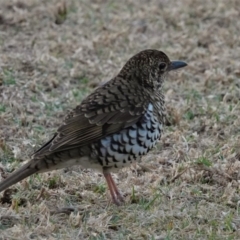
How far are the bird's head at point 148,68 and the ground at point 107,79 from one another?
2.58 feet

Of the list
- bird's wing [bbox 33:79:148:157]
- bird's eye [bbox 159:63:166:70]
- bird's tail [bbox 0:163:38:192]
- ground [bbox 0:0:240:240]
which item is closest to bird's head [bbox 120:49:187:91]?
bird's eye [bbox 159:63:166:70]

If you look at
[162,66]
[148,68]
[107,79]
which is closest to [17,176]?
[148,68]

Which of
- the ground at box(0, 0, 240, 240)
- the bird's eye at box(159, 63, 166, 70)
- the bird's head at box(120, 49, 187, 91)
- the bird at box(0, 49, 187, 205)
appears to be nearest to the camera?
the ground at box(0, 0, 240, 240)

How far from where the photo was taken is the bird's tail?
648cm

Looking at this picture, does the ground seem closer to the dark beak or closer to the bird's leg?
the bird's leg

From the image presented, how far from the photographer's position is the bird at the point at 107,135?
21.9 feet

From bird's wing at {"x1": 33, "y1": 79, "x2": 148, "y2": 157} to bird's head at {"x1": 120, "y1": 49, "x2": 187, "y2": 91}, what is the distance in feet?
0.53

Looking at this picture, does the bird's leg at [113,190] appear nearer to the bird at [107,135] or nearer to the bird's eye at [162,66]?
the bird at [107,135]

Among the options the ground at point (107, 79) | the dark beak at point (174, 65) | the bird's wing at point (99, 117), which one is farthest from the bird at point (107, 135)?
the dark beak at point (174, 65)

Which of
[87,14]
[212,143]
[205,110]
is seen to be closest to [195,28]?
[87,14]

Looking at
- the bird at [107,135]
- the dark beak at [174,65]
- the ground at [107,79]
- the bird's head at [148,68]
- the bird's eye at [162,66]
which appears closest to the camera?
the ground at [107,79]

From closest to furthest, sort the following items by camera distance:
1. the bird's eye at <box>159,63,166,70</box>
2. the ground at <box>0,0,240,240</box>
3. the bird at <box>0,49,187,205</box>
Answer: the ground at <box>0,0,240,240</box> → the bird at <box>0,49,187,205</box> → the bird's eye at <box>159,63,166,70</box>

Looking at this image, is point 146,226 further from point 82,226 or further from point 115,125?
point 115,125

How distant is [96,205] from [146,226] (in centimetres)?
58
